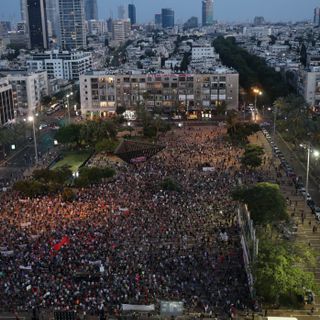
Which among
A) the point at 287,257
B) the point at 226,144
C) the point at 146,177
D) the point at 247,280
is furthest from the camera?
the point at 226,144

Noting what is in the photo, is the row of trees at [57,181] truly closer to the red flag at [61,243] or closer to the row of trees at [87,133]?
the red flag at [61,243]

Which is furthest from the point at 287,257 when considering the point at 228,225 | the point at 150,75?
the point at 150,75

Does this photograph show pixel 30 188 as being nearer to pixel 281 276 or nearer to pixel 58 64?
Answer: pixel 281 276

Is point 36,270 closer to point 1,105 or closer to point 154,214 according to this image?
point 154,214

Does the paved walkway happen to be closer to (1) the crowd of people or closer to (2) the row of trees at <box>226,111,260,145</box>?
(1) the crowd of people

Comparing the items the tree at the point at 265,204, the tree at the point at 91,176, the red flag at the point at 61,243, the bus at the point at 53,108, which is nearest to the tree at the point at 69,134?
the tree at the point at 91,176
